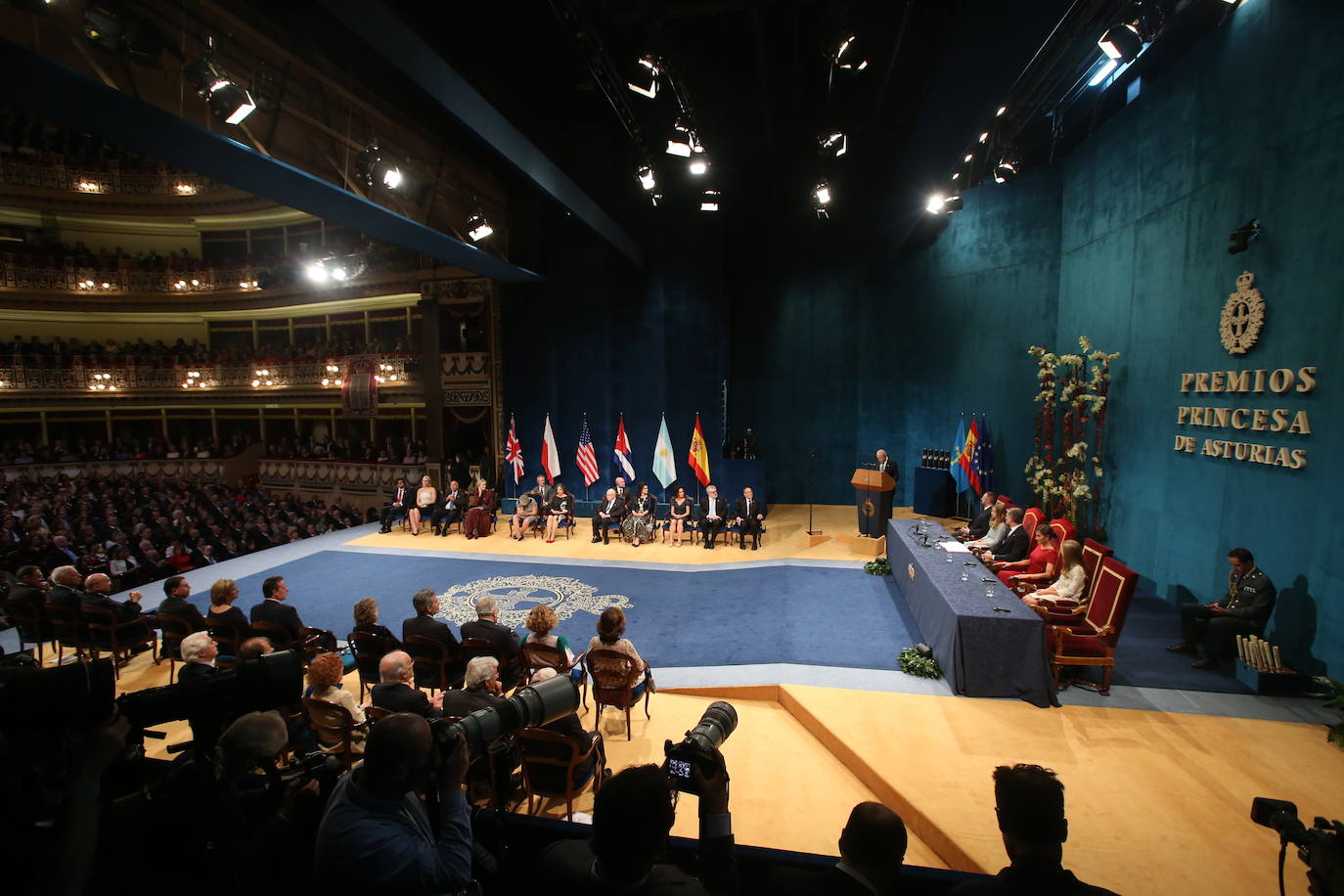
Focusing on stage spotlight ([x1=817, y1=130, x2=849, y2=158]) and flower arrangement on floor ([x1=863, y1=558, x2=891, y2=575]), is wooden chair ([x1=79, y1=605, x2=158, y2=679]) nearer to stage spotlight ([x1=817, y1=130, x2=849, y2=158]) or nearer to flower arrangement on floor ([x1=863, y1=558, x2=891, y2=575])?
flower arrangement on floor ([x1=863, y1=558, x2=891, y2=575])

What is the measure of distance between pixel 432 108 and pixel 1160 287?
8.80 m

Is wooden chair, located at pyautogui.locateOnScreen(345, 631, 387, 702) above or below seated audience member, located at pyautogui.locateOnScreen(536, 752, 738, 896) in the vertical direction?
below

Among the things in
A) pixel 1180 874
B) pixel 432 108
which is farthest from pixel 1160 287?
pixel 432 108

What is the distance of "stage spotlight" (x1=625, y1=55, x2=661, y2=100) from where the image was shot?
5.03m

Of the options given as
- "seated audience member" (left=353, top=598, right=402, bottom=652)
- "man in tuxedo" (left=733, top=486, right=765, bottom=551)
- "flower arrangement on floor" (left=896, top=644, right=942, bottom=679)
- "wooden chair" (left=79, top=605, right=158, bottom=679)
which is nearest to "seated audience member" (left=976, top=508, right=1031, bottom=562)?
"flower arrangement on floor" (left=896, top=644, right=942, bottom=679)

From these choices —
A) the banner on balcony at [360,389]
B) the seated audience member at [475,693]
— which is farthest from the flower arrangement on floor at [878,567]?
the banner on balcony at [360,389]

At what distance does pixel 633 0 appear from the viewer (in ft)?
16.7

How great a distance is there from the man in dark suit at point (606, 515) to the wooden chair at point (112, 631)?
5.36 metres

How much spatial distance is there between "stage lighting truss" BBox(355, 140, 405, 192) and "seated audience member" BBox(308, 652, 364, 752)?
5747 millimetres

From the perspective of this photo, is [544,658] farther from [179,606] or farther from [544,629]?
[179,606]

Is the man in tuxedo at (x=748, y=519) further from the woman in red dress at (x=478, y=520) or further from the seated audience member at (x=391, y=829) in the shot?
the seated audience member at (x=391, y=829)

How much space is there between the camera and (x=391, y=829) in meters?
1.35

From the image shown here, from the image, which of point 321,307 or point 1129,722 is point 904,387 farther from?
point 321,307

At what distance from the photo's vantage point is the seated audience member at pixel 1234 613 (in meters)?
4.33
